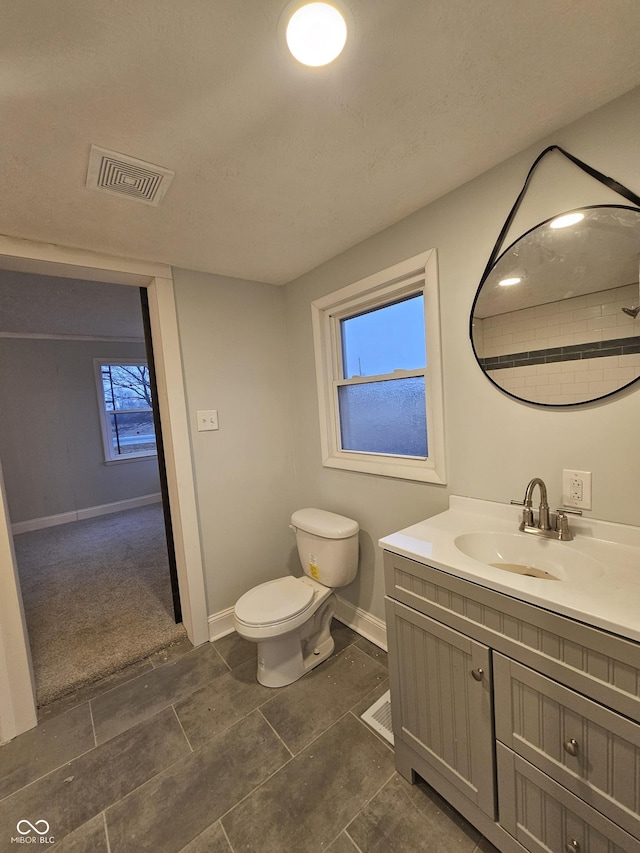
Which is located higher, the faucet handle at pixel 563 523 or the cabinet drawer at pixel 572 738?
the faucet handle at pixel 563 523

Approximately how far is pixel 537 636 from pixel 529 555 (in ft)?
1.25

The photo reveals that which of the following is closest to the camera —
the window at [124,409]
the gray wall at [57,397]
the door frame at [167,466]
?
the door frame at [167,466]

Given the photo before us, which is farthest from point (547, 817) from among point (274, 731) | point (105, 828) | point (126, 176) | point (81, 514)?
Answer: point (81, 514)

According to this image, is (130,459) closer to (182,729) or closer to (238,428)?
(238,428)

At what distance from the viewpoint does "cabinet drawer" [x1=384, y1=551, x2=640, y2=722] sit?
73 cm

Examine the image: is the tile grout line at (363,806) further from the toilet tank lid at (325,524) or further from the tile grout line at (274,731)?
the toilet tank lid at (325,524)

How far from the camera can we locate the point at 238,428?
2172 mm

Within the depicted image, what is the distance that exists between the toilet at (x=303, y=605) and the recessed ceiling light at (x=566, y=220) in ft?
5.00

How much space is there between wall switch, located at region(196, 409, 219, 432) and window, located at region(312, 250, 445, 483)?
0.65m

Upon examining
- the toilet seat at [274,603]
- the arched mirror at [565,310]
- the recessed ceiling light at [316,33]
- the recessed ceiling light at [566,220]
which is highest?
the recessed ceiling light at [316,33]

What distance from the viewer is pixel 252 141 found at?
105 cm

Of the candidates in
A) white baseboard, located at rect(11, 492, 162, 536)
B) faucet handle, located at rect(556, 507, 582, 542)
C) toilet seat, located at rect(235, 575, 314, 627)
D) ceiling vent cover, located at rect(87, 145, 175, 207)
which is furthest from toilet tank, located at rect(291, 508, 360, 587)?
white baseboard, located at rect(11, 492, 162, 536)

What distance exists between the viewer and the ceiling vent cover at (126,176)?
1072 mm

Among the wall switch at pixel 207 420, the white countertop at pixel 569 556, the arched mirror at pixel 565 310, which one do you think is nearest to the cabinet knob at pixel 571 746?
the white countertop at pixel 569 556
